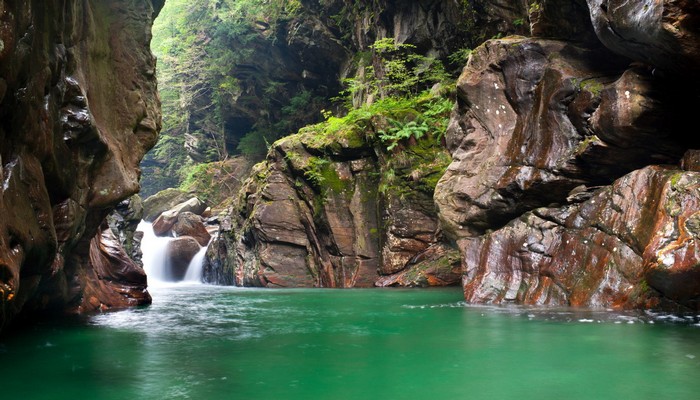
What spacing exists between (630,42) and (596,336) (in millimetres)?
5018

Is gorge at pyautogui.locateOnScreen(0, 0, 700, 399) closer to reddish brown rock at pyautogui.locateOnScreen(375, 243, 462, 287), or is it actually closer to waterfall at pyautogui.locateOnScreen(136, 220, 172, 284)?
reddish brown rock at pyautogui.locateOnScreen(375, 243, 462, 287)

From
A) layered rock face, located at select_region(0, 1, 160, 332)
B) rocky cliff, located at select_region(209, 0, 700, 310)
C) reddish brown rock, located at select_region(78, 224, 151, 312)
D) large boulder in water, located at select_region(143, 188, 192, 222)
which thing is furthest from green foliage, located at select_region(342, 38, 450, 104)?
large boulder in water, located at select_region(143, 188, 192, 222)

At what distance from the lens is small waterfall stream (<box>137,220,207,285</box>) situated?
26484mm

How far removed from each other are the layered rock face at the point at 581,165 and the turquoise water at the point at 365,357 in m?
1.14

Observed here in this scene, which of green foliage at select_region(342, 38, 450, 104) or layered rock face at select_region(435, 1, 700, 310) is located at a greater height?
green foliage at select_region(342, 38, 450, 104)

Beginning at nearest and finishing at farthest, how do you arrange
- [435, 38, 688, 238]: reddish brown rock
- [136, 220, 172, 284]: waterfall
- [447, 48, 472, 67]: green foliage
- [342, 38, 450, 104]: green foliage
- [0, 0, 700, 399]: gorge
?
1. [0, 0, 700, 399]: gorge
2. [435, 38, 688, 238]: reddish brown rock
3. [447, 48, 472, 67]: green foliage
4. [342, 38, 450, 104]: green foliage
5. [136, 220, 172, 284]: waterfall

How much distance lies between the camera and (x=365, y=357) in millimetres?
5520

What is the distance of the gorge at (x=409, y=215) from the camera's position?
16.9 feet

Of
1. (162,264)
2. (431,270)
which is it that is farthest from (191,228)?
(431,270)

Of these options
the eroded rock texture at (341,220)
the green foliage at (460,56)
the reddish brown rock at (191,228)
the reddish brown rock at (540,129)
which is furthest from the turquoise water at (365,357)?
the reddish brown rock at (191,228)

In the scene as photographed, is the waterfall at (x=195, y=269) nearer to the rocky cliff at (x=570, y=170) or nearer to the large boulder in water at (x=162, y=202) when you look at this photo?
the large boulder in water at (x=162, y=202)

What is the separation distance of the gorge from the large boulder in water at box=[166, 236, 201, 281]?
5599 mm

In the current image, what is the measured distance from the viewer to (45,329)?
8070mm

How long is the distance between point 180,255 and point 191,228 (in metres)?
1.97
